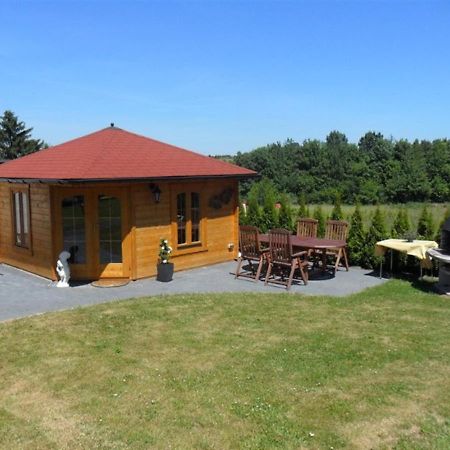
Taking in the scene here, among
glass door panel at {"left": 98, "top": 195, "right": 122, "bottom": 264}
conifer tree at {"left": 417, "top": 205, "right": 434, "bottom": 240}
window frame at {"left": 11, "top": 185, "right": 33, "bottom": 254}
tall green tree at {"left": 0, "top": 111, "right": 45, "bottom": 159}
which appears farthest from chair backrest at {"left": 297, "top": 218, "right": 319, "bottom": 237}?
tall green tree at {"left": 0, "top": 111, "right": 45, "bottom": 159}

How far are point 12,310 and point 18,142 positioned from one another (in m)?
50.8

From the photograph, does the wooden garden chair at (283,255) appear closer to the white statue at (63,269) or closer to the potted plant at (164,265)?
the potted plant at (164,265)

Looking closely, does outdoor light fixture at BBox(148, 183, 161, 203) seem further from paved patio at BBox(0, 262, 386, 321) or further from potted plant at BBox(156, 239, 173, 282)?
paved patio at BBox(0, 262, 386, 321)

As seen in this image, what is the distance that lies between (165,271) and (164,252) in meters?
0.44

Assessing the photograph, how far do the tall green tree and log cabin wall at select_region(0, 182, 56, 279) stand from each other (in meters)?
44.6

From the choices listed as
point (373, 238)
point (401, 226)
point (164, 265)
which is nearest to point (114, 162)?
point (164, 265)

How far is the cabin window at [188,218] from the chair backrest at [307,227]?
110 inches

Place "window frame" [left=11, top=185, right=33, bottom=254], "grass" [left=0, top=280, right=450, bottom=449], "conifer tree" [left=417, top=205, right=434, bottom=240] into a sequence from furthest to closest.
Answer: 1. "conifer tree" [left=417, top=205, right=434, bottom=240]
2. "window frame" [left=11, top=185, right=33, bottom=254]
3. "grass" [left=0, top=280, right=450, bottom=449]

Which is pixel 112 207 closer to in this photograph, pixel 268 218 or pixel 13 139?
pixel 268 218

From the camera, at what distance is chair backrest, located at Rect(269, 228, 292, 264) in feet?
33.3

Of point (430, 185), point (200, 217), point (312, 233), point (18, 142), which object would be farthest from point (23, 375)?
point (430, 185)

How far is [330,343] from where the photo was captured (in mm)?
6613

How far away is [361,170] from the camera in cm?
6116

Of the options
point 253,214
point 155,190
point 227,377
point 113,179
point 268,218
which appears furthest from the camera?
point 253,214
